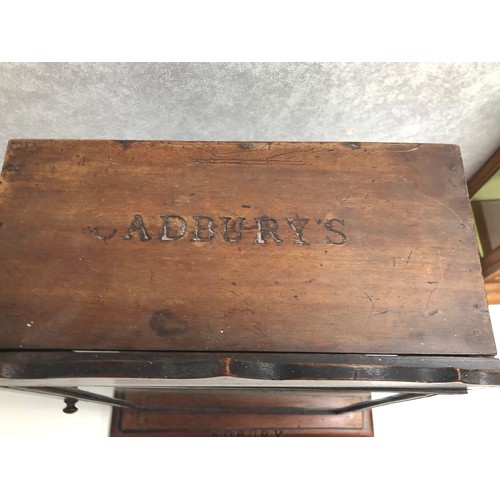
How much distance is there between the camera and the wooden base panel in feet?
5.42

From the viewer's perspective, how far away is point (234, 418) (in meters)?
1.67

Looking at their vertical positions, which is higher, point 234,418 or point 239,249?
point 239,249

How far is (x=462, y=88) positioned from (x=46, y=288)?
1.38 m

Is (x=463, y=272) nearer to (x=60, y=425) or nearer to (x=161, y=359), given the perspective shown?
(x=161, y=359)

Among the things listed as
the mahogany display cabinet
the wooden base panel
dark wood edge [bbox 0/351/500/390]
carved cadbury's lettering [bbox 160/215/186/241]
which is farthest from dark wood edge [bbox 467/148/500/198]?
carved cadbury's lettering [bbox 160/215/186/241]

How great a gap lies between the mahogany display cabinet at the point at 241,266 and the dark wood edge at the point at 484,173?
2.83ft

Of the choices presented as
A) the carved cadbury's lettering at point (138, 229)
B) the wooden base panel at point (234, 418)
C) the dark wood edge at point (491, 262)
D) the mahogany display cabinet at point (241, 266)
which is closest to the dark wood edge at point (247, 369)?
the mahogany display cabinet at point (241, 266)

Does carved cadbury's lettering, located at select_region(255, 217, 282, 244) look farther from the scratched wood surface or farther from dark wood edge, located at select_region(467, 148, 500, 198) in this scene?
dark wood edge, located at select_region(467, 148, 500, 198)

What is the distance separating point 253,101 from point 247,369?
3.21 feet

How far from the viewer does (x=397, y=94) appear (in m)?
1.41

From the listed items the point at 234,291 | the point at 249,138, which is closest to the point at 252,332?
the point at 234,291

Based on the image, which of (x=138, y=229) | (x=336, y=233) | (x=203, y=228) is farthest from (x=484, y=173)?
(x=138, y=229)

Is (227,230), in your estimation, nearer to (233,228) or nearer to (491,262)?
(233,228)

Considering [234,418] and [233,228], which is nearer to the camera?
[233,228]
